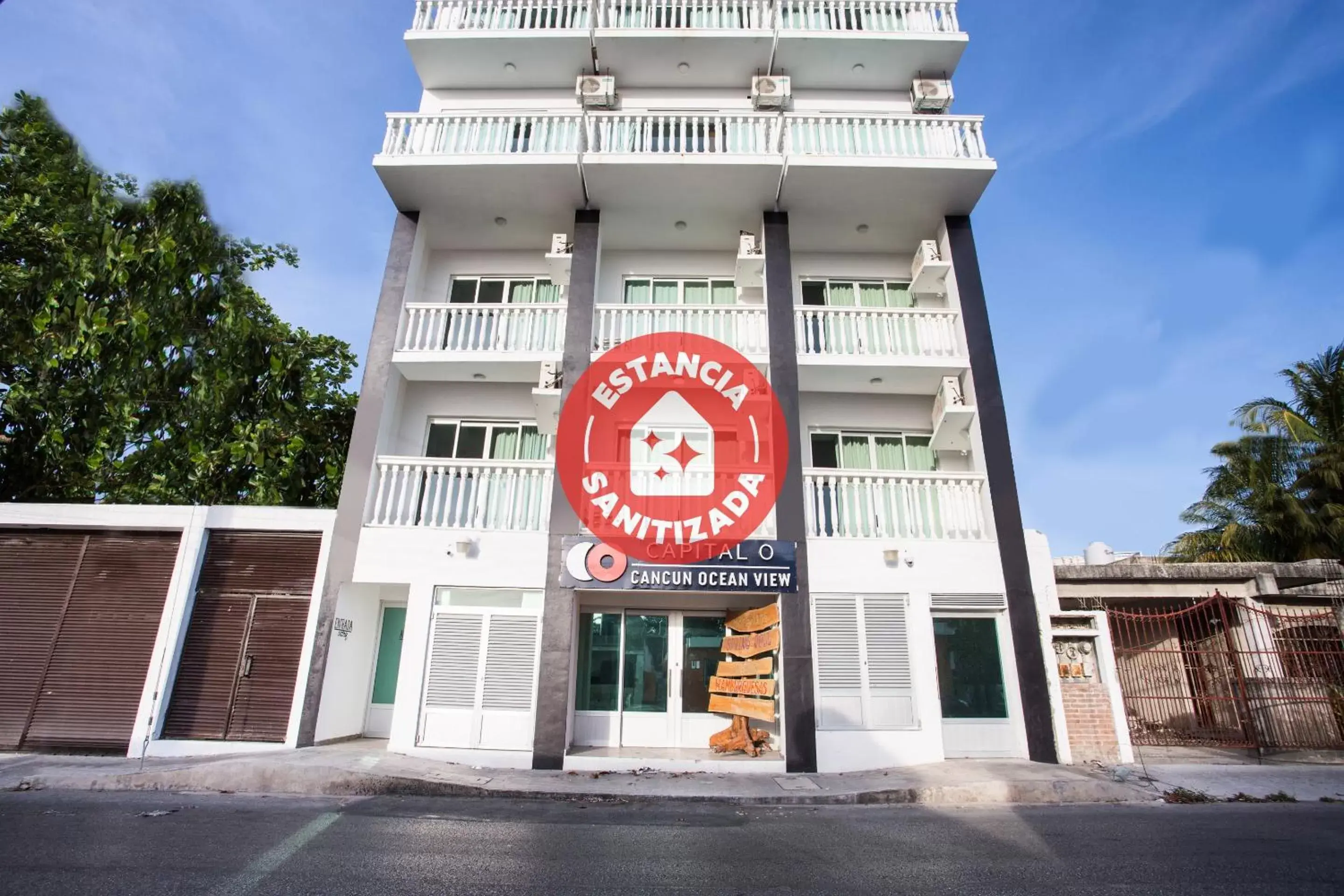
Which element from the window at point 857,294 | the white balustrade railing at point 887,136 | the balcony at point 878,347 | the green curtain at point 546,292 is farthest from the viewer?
the window at point 857,294

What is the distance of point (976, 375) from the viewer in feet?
33.4

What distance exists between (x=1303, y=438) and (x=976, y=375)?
46.0 feet

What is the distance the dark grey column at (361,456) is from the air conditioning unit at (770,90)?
6873 millimetres

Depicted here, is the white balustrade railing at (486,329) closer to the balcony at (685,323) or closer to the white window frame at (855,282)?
the balcony at (685,323)

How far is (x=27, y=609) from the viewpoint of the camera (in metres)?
8.66

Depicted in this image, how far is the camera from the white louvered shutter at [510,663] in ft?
28.5

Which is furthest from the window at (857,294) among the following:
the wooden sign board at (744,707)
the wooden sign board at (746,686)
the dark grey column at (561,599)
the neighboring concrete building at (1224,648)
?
the wooden sign board at (744,707)

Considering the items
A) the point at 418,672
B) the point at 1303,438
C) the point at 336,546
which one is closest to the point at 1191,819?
the point at 418,672

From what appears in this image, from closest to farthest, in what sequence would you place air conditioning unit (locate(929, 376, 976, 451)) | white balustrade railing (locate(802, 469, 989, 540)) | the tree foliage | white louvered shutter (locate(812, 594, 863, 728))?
white louvered shutter (locate(812, 594, 863, 728))
white balustrade railing (locate(802, 469, 989, 540))
air conditioning unit (locate(929, 376, 976, 451))
the tree foliage

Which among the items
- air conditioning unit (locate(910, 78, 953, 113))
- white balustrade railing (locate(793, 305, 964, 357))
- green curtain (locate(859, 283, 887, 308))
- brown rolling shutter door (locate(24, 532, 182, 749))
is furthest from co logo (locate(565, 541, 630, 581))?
air conditioning unit (locate(910, 78, 953, 113))

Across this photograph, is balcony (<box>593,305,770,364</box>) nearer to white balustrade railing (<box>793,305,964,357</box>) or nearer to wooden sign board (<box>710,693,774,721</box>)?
white balustrade railing (<box>793,305,964,357</box>)

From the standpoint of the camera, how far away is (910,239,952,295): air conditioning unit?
36.4ft

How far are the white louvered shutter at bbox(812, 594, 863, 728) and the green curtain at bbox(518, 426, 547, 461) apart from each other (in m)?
5.13

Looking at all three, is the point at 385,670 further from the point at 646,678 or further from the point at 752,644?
the point at 752,644
